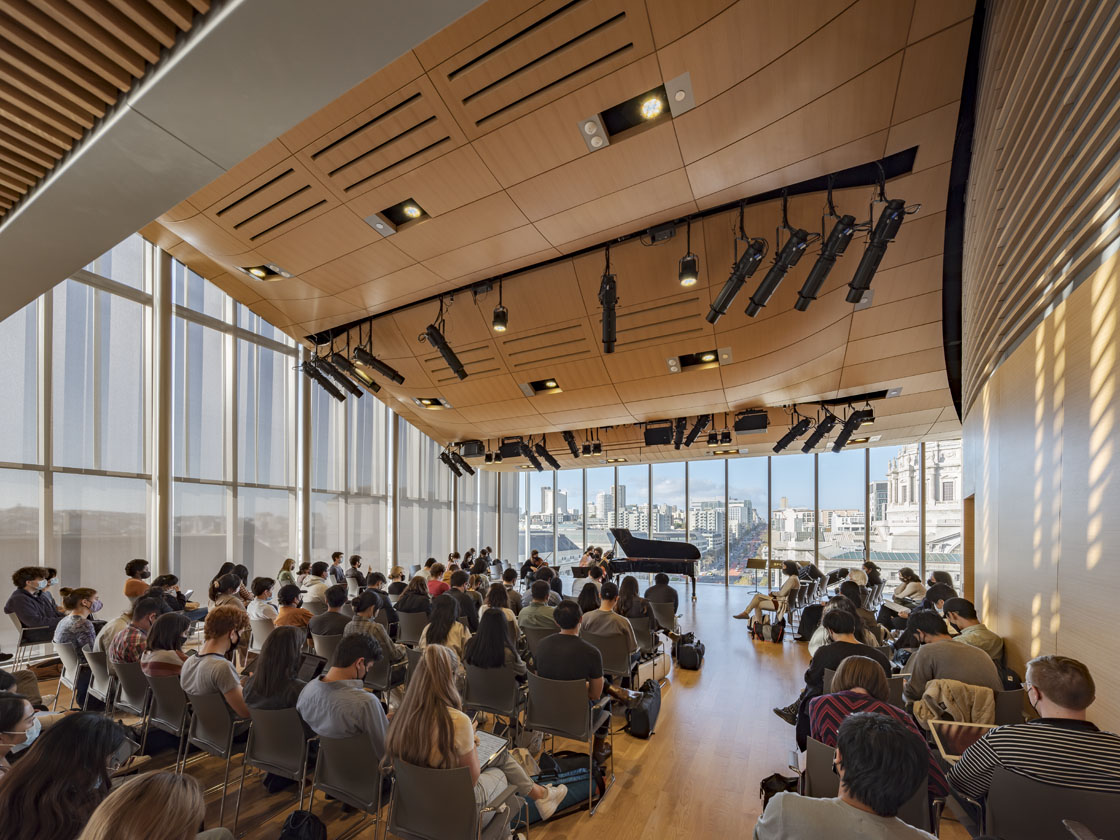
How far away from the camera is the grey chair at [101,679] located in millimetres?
4113

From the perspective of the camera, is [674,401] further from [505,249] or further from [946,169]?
[946,169]

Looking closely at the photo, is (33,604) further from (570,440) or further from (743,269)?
(570,440)

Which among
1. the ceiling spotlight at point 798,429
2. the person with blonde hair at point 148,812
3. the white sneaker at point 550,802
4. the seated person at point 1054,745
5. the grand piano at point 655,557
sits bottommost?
the grand piano at point 655,557

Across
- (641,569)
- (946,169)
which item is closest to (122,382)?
(946,169)

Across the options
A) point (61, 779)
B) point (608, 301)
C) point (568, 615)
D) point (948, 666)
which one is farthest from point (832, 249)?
point (61, 779)

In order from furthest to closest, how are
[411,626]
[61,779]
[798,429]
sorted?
[798,429] → [411,626] → [61,779]

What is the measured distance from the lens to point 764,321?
6.98m

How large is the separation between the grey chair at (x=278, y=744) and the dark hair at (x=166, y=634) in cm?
101

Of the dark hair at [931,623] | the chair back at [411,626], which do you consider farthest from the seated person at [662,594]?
the dark hair at [931,623]

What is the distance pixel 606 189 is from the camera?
4.74 meters

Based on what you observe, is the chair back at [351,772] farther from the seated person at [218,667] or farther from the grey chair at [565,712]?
the grey chair at [565,712]

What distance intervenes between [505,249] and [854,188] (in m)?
3.33

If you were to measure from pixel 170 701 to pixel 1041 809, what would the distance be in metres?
4.71

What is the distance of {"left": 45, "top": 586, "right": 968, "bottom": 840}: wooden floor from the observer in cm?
349
